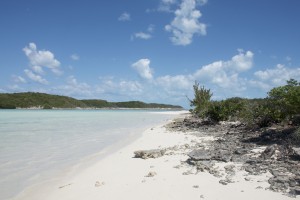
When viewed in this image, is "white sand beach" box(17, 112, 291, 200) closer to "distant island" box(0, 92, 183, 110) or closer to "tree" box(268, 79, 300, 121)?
"tree" box(268, 79, 300, 121)

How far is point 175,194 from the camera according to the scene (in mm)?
5797

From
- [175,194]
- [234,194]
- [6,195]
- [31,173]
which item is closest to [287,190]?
[234,194]

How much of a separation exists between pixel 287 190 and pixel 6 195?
17.6 ft

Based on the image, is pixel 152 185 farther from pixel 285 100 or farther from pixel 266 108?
pixel 266 108

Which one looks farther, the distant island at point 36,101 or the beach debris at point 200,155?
the distant island at point 36,101

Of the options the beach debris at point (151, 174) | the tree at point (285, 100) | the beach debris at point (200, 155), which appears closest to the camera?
the beach debris at point (151, 174)

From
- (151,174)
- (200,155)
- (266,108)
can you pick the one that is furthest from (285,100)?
(151,174)

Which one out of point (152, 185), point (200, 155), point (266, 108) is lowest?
point (152, 185)

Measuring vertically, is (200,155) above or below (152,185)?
above

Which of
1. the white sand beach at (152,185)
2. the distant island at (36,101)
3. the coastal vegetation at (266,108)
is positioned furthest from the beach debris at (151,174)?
the distant island at (36,101)

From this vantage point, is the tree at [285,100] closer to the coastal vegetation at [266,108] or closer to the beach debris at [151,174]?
the coastal vegetation at [266,108]

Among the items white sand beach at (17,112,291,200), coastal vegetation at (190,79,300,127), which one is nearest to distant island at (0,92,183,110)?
coastal vegetation at (190,79,300,127)

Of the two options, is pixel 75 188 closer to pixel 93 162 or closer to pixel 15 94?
pixel 93 162

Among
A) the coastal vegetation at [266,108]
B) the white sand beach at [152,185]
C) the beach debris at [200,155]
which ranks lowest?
the white sand beach at [152,185]
